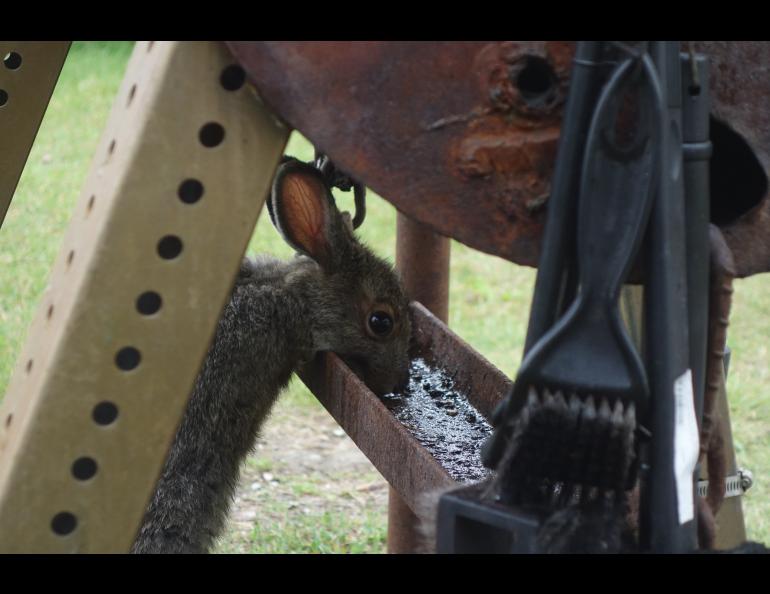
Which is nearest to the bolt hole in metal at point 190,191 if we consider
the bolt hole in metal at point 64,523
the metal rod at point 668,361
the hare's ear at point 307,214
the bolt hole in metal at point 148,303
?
the bolt hole in metal at point 148,303

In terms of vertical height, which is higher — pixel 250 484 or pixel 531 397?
pixel 531 397

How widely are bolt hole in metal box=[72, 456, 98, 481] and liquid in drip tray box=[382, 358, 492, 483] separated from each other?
858 mm

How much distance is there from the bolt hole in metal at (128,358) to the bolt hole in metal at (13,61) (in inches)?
39.7

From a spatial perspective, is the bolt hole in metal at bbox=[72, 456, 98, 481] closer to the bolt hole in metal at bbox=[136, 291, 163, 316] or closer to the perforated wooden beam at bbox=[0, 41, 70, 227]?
the bolt hole in metal at bbox=[136, 291, 163, 316]

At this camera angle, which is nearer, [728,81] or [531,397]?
[531,397]

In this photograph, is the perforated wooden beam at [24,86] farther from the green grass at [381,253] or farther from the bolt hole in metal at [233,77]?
the green grass at [381,253]

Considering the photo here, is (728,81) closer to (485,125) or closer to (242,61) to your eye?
(485,125)

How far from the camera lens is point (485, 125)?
4.61ft

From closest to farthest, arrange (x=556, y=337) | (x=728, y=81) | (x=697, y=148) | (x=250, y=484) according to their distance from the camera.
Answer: (x=556, y=337), (x=697, y=148), (x=728, y=81), (x=250, y=484)

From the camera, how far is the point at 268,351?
9.09 feet

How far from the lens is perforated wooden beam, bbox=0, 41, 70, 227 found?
218 cm

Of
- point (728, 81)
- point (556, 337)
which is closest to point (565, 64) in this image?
point (728, 81)

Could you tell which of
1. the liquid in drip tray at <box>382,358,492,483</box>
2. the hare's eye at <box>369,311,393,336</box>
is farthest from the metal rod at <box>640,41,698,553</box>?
the hare's eye at <box>369,311,393,336</box>

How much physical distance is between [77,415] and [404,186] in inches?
18.4
